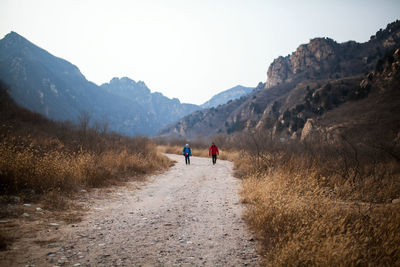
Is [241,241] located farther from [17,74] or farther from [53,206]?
[17,74]

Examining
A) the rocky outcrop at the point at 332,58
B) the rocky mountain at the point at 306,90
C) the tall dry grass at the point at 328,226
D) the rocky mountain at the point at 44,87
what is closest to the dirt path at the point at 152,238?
the tall dry grass at the point at 328,226

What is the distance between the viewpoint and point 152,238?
130 inches

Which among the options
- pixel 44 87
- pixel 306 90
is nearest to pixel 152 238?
pixel 306 90

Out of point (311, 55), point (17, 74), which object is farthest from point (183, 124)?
point (17, 74)

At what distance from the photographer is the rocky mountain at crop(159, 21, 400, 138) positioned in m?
48.6

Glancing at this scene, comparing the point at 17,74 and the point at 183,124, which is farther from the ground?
the point at 17,74

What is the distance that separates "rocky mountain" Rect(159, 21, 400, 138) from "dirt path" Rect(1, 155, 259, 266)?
33.4 meters

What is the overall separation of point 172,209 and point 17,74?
17502 centimetres

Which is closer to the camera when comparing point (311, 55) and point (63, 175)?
point (63, 175)

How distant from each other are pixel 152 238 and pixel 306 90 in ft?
254

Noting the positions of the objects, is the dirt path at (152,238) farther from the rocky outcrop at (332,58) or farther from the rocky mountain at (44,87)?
the rocky mountain at (44,87)

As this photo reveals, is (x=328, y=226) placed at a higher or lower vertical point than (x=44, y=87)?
lower

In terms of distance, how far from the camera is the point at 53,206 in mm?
4477

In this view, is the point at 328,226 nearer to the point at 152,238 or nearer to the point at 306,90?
the point at 152,238
